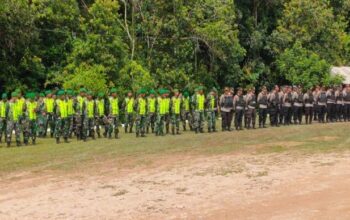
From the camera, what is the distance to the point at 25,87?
1335 inches

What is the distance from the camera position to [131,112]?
2527cm

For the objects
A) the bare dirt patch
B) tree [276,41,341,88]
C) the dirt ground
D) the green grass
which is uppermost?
tree [276,41,341,88]

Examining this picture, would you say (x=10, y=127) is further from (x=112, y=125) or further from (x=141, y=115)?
(x=141, y=115)

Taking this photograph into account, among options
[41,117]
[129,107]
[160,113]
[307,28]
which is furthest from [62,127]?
[307,28]

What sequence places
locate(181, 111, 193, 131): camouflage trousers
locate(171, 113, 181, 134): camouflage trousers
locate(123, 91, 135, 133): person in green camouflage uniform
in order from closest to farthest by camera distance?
1. locate(171, 113, 181, 134): camouflage trousers
2. locate(123, 91, 135, 133): person in green camouflage uniform
3. locate(181, 111, 193, 131): camouflage trousers

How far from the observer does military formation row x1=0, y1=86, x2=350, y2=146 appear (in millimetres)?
22016

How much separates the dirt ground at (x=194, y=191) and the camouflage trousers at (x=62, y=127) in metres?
6.93

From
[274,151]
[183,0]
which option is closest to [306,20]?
[183,0]

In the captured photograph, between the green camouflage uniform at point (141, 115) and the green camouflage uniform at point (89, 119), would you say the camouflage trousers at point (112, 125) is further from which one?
the green camouflage uniform at point (141, 115)

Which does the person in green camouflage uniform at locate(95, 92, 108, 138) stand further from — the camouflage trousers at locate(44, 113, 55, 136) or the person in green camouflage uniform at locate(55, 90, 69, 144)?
the camouflage trousers at locate(44, 113, 55, 136)

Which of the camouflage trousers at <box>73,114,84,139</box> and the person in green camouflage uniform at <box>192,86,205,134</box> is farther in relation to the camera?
the person in green camouflage uniform at <box>192,86,205,134</box>

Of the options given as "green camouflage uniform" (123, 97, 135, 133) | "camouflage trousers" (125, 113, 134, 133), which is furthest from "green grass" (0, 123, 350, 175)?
"camouflage trousers" (125, 113, 134, 133)

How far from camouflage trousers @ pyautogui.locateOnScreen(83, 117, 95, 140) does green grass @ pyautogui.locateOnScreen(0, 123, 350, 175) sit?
0.56 meters

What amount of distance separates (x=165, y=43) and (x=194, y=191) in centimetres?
2833
